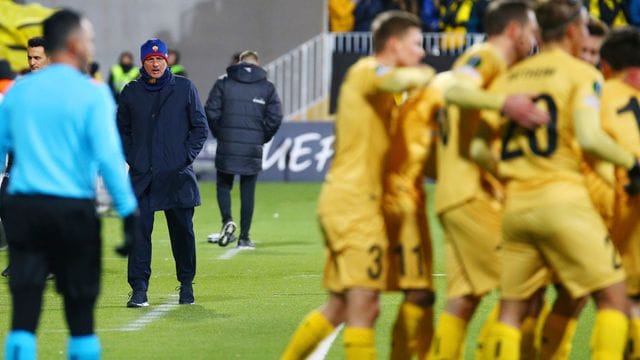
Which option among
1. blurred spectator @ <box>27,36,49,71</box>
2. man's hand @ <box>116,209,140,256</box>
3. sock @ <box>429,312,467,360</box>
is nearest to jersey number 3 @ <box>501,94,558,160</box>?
sock @ <box>429,312,467,360</box>

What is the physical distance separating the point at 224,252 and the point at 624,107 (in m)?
9.10

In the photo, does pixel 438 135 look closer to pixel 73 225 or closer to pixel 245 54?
pixel 73 225

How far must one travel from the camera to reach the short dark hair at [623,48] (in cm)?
842

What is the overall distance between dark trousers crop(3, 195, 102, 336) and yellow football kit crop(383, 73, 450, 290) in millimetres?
1573

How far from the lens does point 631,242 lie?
27.6 feet

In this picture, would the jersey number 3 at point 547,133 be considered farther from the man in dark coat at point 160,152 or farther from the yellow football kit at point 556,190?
the man in dark coat at point 160,152

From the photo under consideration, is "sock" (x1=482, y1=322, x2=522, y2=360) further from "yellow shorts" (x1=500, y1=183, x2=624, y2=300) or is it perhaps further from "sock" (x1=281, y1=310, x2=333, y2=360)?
"sock" (x1=281, y1=310, x2=333, y2=360)

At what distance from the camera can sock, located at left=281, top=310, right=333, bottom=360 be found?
826 centimetres

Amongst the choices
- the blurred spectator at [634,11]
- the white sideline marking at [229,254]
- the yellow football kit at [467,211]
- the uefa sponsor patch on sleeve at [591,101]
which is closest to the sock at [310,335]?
the yellow football kit at [467,211]

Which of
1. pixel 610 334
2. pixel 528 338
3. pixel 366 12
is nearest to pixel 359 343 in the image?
pixel 528 338

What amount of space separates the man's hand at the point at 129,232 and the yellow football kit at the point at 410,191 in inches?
54.5

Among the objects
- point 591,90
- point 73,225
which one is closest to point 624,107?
point 591,90

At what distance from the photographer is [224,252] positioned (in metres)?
17.0

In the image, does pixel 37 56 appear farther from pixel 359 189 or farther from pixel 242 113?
pixel 359 189
